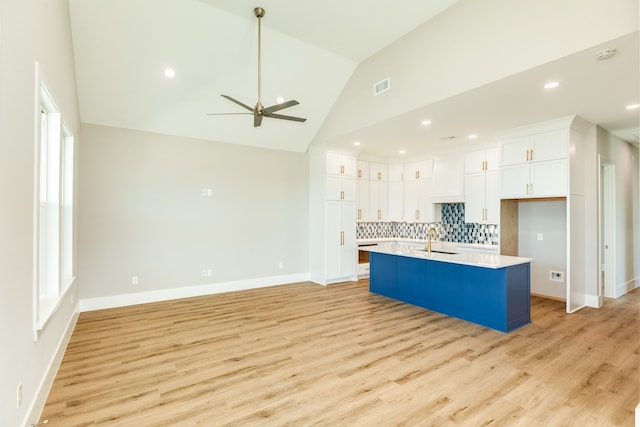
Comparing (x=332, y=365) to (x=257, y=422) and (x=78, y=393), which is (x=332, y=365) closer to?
(x=257, y=422)

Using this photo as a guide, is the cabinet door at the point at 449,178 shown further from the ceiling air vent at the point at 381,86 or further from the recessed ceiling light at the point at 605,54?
the recessed ceiling light at the point at 605,54

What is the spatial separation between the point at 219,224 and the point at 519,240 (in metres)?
5.63

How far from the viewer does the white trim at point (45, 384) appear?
2080 millimetres

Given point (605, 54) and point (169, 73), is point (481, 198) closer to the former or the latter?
point (605, 54)

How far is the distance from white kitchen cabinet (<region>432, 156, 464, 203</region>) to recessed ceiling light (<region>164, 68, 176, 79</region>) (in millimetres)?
5353

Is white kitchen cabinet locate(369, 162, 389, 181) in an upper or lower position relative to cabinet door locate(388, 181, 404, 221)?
upper

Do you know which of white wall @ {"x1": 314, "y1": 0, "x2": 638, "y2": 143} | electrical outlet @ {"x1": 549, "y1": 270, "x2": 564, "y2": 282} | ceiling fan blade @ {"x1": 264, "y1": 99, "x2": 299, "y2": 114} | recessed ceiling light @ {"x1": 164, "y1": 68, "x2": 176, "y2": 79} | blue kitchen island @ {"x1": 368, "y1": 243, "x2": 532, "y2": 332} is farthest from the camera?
electrical outlet @ {"x1": 549, "y1": 270, "x2": 564, "y2": 282}

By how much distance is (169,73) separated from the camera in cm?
438

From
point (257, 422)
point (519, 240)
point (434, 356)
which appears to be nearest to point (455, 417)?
point (434, 356)

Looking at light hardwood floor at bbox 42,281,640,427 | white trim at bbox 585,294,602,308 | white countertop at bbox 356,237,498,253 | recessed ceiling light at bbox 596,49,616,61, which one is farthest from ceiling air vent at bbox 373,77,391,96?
white trim at bbox 585,294,602,308

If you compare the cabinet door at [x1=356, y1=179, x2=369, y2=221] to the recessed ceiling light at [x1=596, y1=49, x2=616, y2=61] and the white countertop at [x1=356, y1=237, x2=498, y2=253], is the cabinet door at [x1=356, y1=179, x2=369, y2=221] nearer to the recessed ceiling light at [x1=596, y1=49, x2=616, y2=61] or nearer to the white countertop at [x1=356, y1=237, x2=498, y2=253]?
the white countertop at [x1=356, y1=237, x2=498, y2=253]

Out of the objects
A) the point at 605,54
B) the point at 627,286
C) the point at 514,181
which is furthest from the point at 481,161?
the point at 627,286

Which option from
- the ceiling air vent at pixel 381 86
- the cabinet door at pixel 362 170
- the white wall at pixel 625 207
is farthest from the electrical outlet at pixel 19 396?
the white wall at pixel 625 207

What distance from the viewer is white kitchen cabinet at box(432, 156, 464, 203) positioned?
6.43 m
